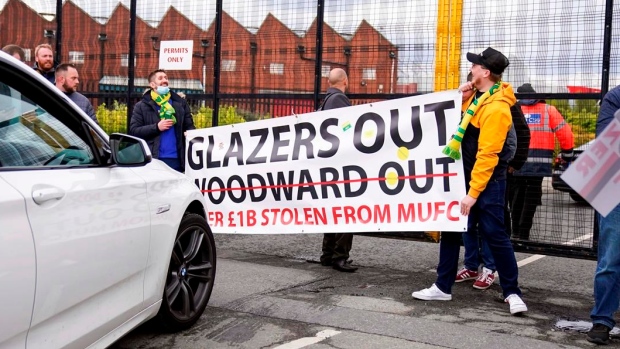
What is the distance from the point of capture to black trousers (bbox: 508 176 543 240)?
296 inches

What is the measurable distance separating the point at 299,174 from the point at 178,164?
1491 mm

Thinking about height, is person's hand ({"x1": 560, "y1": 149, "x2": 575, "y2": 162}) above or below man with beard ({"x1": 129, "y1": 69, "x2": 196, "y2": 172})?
below

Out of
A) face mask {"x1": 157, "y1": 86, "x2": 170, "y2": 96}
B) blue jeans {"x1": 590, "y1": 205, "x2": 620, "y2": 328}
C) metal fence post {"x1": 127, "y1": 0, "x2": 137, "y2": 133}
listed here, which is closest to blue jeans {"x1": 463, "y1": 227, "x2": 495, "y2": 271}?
blue jeans {"x1": 590, "y1": 205, "x2": 620, "y2": 328}

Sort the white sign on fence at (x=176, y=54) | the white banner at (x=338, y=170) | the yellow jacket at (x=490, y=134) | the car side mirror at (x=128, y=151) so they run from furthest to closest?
the white sign on fence at (x=176, y=54)
the white banner at (x=338, y=170)
the yellow jacket at (x=490, y=134)
the car side mirror at (x=128, y=151)

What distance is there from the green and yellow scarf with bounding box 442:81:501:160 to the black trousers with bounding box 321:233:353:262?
161 centimetres

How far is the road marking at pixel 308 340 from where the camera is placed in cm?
488

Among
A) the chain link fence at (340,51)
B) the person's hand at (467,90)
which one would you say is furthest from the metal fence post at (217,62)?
the person's hand at (467,90)

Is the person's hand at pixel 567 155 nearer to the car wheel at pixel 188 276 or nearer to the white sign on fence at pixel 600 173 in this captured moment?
the white sign on fence at pixel 600 173

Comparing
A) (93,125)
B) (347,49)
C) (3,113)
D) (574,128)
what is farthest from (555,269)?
(3,113)

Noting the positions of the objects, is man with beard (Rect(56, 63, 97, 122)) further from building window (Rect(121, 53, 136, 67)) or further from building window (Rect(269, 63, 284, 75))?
building window (Rect(121, 53, 136, 67))

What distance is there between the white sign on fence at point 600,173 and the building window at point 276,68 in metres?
5.14

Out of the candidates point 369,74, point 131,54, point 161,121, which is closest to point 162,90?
point 161,121

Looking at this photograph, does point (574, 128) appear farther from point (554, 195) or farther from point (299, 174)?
point (299, 174)

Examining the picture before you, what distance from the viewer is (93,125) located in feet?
14.0
